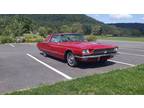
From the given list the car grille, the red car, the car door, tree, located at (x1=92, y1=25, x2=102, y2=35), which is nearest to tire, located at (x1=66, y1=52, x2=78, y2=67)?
the red car

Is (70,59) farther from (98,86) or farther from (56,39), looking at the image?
(98,86)

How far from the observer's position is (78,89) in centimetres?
590

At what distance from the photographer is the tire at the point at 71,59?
31.5 ft

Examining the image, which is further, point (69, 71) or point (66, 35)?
point (66, 35)

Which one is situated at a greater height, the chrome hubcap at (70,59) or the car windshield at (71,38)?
the car windshield at (71,38)

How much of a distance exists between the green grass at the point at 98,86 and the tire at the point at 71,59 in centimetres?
247

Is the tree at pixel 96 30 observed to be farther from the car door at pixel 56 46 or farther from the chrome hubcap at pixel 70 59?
the chrome hubcap at pixel 70 59

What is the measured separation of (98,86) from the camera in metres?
6.16

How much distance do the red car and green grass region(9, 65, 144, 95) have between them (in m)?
2.00

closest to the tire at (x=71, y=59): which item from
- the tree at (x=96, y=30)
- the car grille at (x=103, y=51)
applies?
the car grille at (x=103, y=51)

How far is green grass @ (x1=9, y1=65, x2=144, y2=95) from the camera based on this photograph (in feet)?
18.7
